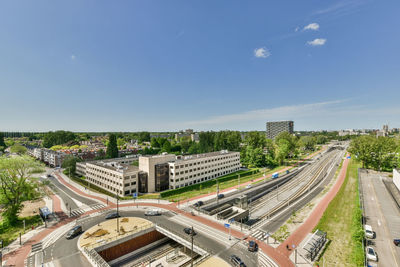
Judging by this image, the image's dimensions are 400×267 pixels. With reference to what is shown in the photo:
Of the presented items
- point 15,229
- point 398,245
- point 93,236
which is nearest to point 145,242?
point 93,236

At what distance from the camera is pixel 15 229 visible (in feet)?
121

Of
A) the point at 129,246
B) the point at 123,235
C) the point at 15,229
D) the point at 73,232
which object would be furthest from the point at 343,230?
the point at 15,229

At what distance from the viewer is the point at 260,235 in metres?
33.4

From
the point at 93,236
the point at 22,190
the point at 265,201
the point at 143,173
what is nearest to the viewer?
the point at 93,236

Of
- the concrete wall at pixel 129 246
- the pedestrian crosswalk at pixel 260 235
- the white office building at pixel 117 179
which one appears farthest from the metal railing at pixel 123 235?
the white office building at pixel 117 179

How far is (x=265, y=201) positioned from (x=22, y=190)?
64607mm

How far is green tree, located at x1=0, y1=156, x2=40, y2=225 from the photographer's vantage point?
39.3m

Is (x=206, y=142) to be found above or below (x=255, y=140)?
below

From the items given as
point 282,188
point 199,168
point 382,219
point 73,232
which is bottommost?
point 282,188

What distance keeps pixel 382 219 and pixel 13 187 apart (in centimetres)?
8548

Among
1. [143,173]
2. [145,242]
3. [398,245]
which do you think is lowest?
[145,242]

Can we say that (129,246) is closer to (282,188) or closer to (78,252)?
(78,252)

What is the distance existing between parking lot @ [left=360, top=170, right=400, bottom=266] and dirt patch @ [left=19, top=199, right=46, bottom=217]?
73.3 meters

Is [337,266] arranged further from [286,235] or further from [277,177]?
[277,177]
